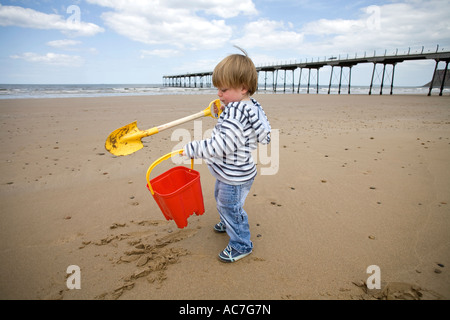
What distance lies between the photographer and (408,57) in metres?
24.4

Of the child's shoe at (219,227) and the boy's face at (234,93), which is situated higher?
the boy's face at (234,93)

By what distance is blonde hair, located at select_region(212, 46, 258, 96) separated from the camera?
5.93 feet

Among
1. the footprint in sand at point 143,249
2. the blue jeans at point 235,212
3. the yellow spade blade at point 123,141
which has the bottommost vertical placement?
the footprint in sand at point 143,249

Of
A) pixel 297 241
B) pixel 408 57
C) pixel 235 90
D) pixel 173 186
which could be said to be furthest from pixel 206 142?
pixel 408 57

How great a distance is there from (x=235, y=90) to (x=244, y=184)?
75 cm

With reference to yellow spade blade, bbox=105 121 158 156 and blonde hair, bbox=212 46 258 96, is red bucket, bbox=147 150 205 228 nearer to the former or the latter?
yellow spade blade, bbox=105 121 158 156

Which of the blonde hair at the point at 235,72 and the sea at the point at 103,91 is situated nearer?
the blonde hair at the point at 235,72

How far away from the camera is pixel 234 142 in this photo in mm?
1753

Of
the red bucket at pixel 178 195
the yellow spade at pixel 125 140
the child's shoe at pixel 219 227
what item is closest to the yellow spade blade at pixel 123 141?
the yellow spade at pixel 125 140

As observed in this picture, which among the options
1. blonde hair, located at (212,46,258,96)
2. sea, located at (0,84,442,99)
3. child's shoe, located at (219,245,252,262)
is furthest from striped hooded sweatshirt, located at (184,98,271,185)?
sea, located at (0,84,442,99)

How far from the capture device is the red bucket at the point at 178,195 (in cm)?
187

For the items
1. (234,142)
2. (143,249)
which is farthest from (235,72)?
(143,249)

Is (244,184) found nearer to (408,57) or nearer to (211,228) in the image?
(211,228)

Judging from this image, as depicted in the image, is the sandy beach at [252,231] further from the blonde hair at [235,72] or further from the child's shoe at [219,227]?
the blonde hair at [235,72]
